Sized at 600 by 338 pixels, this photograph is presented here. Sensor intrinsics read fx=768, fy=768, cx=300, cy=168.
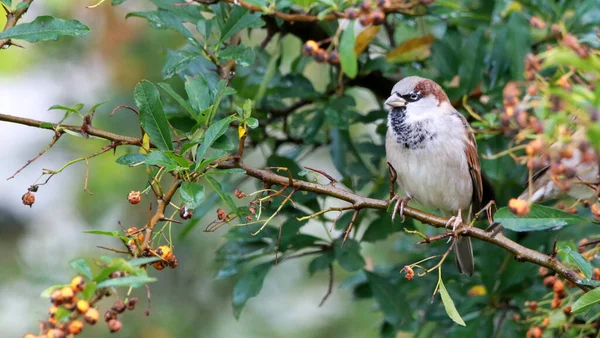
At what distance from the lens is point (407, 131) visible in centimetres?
302

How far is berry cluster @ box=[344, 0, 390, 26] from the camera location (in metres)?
2.12

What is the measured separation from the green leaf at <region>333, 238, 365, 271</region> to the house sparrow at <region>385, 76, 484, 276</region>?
27 centimetres

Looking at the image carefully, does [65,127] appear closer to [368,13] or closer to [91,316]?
[91,316]

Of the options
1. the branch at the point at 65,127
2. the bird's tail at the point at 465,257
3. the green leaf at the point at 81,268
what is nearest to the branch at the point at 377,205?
the branch at the point at 65,127

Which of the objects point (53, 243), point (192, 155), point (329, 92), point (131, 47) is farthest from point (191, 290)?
point (192, 155)

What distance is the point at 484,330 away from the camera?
2.98m

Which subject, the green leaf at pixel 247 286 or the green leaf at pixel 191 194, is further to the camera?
the green leaf at pixel 247 286

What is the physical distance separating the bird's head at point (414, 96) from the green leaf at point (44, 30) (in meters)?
1.35

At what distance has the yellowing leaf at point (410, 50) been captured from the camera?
10.1ft

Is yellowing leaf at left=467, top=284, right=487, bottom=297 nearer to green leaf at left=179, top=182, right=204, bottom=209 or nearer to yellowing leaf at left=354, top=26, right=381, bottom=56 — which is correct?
yellowing leaf at left=354, top=26, right=381, bottom=56

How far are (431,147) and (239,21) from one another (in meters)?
1.00

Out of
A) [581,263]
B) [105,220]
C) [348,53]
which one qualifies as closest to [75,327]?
[348,53]

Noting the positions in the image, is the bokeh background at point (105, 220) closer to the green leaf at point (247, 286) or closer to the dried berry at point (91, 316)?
the green leaf at point (247, 286)

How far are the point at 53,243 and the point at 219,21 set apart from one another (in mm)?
2816
